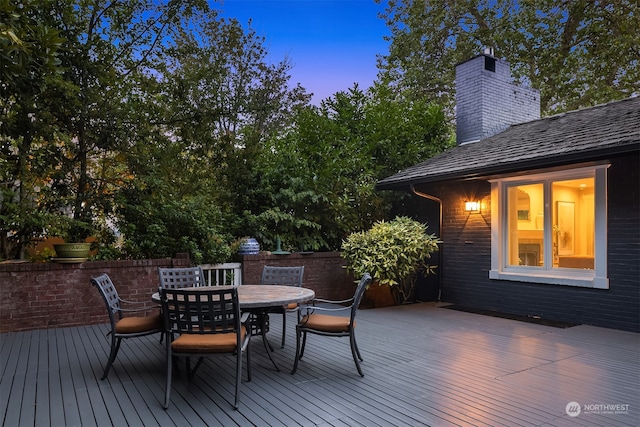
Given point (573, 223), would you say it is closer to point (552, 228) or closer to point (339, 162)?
point (552, 228)

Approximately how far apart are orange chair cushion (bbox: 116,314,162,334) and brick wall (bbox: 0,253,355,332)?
253 cm

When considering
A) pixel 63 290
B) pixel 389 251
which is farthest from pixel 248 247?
pixel 63 290

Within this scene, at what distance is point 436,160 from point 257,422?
6.99m

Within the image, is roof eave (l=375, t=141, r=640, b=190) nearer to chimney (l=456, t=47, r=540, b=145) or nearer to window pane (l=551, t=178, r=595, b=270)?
window pane (l=551, t=178, r=595, b=270)

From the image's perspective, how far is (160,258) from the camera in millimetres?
6766

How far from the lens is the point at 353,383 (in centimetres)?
355

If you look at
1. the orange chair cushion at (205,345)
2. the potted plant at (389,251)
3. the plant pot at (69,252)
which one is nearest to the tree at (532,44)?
the potted plant at (389,251)

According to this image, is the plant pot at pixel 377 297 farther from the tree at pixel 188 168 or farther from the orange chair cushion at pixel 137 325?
the orange chair cushion at pixel 137 325

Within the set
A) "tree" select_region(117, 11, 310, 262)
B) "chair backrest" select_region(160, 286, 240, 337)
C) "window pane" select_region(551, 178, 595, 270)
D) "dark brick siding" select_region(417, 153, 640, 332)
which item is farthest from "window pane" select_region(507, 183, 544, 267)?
"chair backrest" select_region(160, 286, 240, 337)

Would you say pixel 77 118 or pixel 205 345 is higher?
pixel 77 118

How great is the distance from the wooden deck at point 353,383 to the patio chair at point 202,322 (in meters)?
0.38

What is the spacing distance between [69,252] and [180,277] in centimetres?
200

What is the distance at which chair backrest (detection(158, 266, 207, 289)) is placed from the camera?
4.90 metres

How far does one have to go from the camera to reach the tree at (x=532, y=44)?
473 inches
